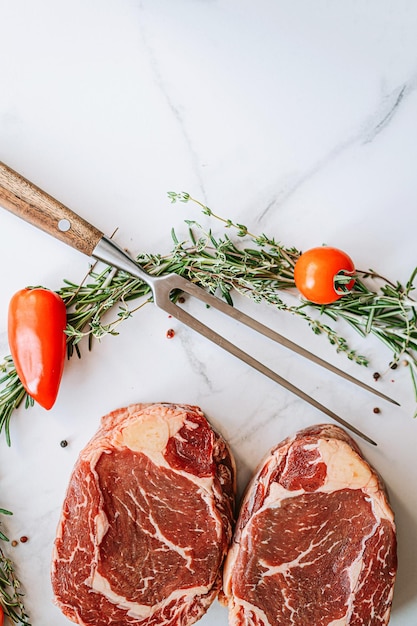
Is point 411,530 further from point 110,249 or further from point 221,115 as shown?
point 221,115

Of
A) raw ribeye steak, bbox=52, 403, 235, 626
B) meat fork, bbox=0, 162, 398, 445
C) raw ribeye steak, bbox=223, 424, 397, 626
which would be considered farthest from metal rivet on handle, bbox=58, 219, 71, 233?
raw ribeye steak, bbox=223, 424, 397, 626

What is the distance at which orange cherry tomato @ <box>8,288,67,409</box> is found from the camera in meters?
2.00

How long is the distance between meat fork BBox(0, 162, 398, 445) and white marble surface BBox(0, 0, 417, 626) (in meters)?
0.09

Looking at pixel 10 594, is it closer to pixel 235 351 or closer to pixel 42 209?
pixel 235 351

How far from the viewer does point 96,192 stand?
2162 mm

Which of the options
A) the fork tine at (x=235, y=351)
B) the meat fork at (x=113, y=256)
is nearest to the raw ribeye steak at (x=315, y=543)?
the fork tine at (x=235, y=351)

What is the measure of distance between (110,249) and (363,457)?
1110 millimetres

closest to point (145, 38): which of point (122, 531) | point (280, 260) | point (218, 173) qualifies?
point (218, 173)

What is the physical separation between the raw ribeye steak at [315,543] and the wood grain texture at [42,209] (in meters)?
0.95

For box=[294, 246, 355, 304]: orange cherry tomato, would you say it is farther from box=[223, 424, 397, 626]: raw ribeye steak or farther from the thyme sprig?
box=[223, 424, 397, 626]: raw ribeye steak

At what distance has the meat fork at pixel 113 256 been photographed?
2031 mm

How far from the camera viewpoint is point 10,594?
2273 millimetres

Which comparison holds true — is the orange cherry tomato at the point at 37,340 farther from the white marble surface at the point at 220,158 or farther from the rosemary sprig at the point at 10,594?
the rosemary sprig at the point at 10,594

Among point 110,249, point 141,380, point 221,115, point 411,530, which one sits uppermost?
point 221,115
